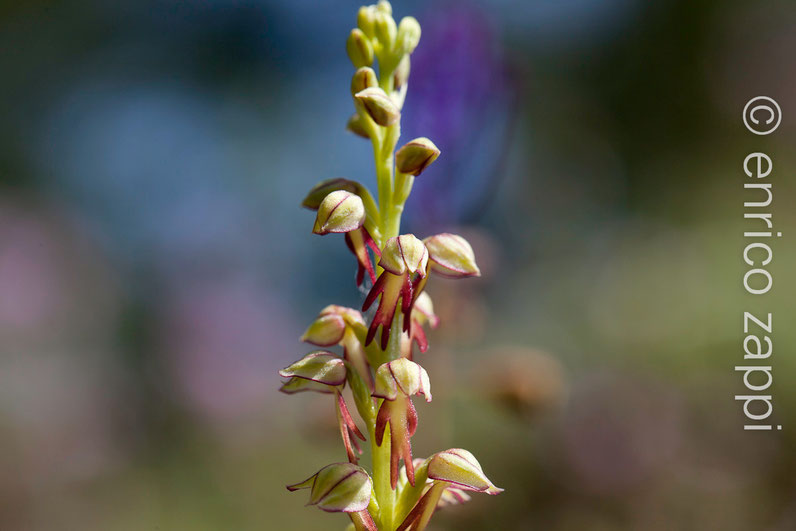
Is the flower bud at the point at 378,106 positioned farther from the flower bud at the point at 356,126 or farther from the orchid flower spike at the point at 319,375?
the orchid flower spike at the point at 319,375

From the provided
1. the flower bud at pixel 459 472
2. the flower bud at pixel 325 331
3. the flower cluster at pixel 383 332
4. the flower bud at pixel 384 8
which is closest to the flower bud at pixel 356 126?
the flower cluster at pixel 383 332

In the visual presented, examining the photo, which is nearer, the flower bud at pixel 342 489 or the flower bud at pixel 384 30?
the flower bud at pixel 342 489

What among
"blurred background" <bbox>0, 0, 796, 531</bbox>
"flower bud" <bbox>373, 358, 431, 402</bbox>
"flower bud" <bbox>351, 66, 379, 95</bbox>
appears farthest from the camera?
"blurred background" <bbox>0, 0, 796, 531</bbox>

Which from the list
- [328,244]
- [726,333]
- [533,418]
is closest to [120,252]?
[328,244]

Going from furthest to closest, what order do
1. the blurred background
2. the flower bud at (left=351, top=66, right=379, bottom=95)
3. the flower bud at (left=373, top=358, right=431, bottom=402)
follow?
the blurred background
the flower bud at (left=351, top=66, right=379, bottom=95)
the flower bud at (left=373, top=358, right=431, bottom=402)

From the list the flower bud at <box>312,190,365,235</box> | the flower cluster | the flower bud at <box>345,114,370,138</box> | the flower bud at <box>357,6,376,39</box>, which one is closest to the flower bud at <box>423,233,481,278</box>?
the flower cluster

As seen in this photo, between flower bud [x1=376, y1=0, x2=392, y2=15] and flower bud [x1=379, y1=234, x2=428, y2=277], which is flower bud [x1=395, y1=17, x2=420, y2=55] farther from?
flower bud [x1=379, y1=234, x2=428, y2=277]

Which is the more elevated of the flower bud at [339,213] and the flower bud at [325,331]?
the flower bud at [339,213]
